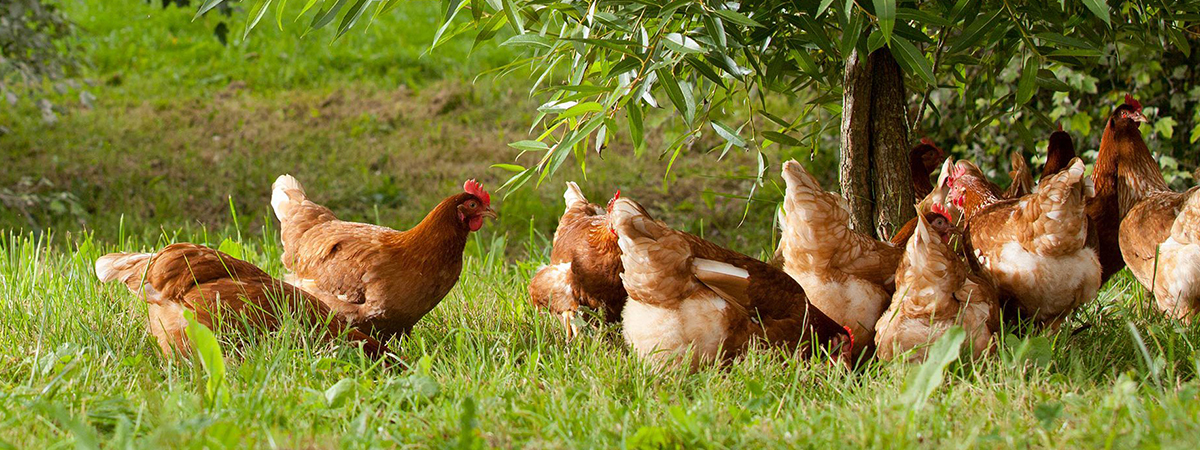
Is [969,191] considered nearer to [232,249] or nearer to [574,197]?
[574,197]

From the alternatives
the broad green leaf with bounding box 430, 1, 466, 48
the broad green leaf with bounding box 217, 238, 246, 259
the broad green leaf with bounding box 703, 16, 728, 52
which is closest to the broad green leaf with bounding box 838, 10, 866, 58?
the broad green leaf with bounding box 703, 16, 728, 52

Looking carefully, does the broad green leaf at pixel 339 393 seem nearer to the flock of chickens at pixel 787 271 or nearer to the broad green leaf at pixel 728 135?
the flock of chickens at pixel 787 271

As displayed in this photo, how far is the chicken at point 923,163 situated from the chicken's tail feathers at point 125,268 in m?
3.03

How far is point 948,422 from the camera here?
7.30 feet

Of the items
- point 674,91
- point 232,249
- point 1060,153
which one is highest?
point 674,91

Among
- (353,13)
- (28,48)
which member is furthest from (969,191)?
(28,48)

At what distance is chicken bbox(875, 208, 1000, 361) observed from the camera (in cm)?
296

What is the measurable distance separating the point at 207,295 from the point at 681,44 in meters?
1.61

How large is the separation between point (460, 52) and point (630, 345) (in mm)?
7708

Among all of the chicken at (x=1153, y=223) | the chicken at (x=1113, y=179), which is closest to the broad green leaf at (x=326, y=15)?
the chicken at (x=1153, y=223)

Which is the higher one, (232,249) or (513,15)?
(513,15)

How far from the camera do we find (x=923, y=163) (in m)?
4.43

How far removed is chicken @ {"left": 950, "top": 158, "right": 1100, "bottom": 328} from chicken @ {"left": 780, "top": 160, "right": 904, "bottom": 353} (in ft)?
1.17

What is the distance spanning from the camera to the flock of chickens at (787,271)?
3.00 meters
